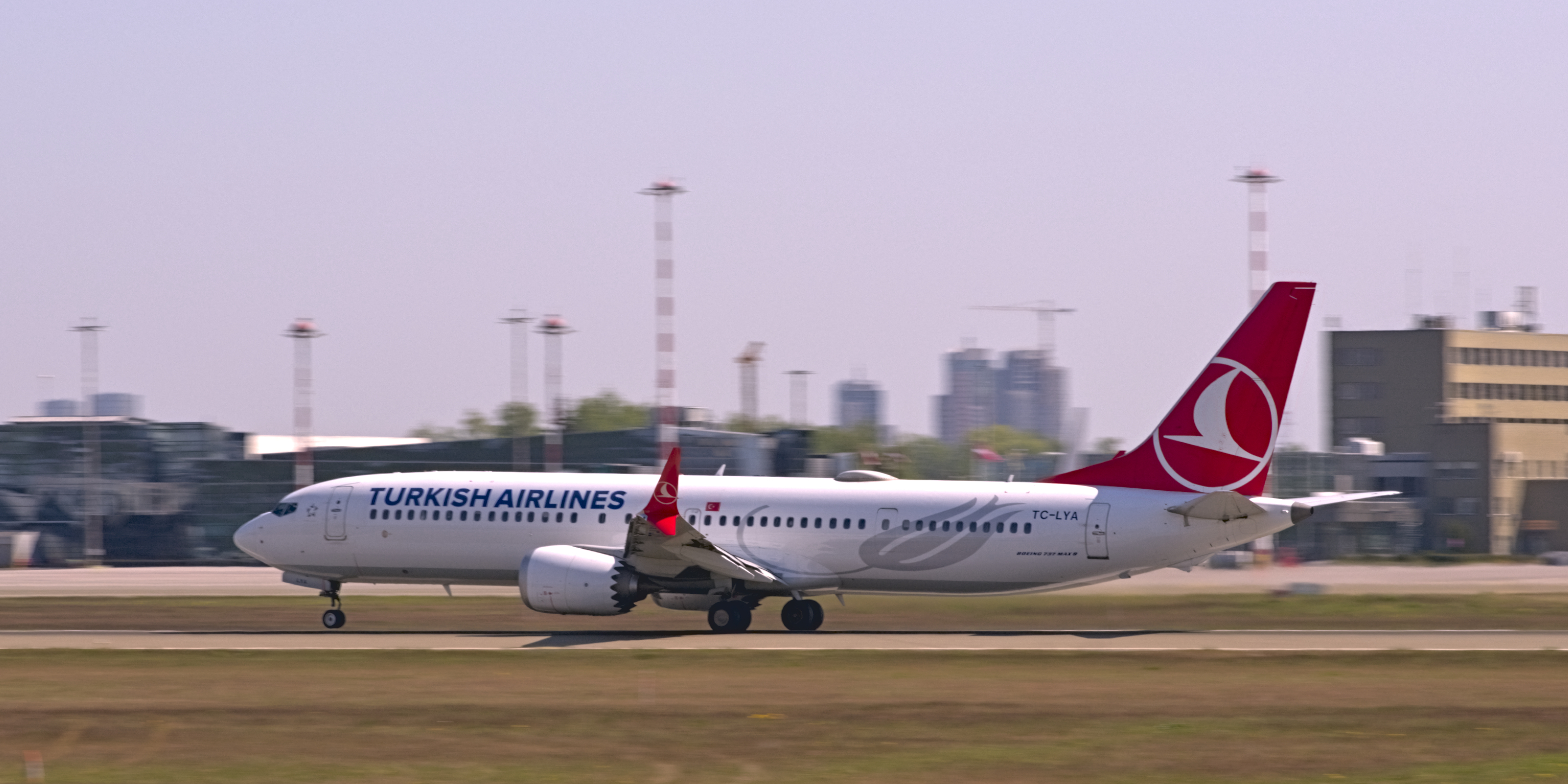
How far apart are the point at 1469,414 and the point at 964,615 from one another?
10342 cm

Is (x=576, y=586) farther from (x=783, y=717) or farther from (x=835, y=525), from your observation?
(x=783, y=717)

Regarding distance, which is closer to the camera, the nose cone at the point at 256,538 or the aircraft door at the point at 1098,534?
the aircraft door at the point at 1098,534

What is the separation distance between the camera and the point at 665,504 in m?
35.3

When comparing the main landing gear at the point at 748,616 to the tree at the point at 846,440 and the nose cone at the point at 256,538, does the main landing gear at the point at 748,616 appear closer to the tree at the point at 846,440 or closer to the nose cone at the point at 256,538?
the nose cone at the point at 256,538

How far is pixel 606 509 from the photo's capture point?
39.2 meters

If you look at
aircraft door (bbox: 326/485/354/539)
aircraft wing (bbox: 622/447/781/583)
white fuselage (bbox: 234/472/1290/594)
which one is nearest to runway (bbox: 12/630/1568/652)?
aircraft wing (bbox: 622/447/781/583)

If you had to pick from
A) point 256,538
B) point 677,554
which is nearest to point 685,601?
point 677,554

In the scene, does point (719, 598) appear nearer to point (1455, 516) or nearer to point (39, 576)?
point (39, 576)

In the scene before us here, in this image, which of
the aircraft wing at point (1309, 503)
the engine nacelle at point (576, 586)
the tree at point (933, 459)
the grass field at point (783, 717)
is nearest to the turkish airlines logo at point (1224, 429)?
the aircraft wing at point (1309, 503)

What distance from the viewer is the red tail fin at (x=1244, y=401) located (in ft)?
118

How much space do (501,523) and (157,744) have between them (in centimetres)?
1817

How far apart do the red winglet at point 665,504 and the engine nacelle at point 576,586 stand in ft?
6.37

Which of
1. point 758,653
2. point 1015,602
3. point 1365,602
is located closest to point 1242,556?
point 1365,602

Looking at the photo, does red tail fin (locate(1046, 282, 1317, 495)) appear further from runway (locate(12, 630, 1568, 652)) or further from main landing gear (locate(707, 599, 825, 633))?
main landing gear (locate(707, 599, 825, 633))
